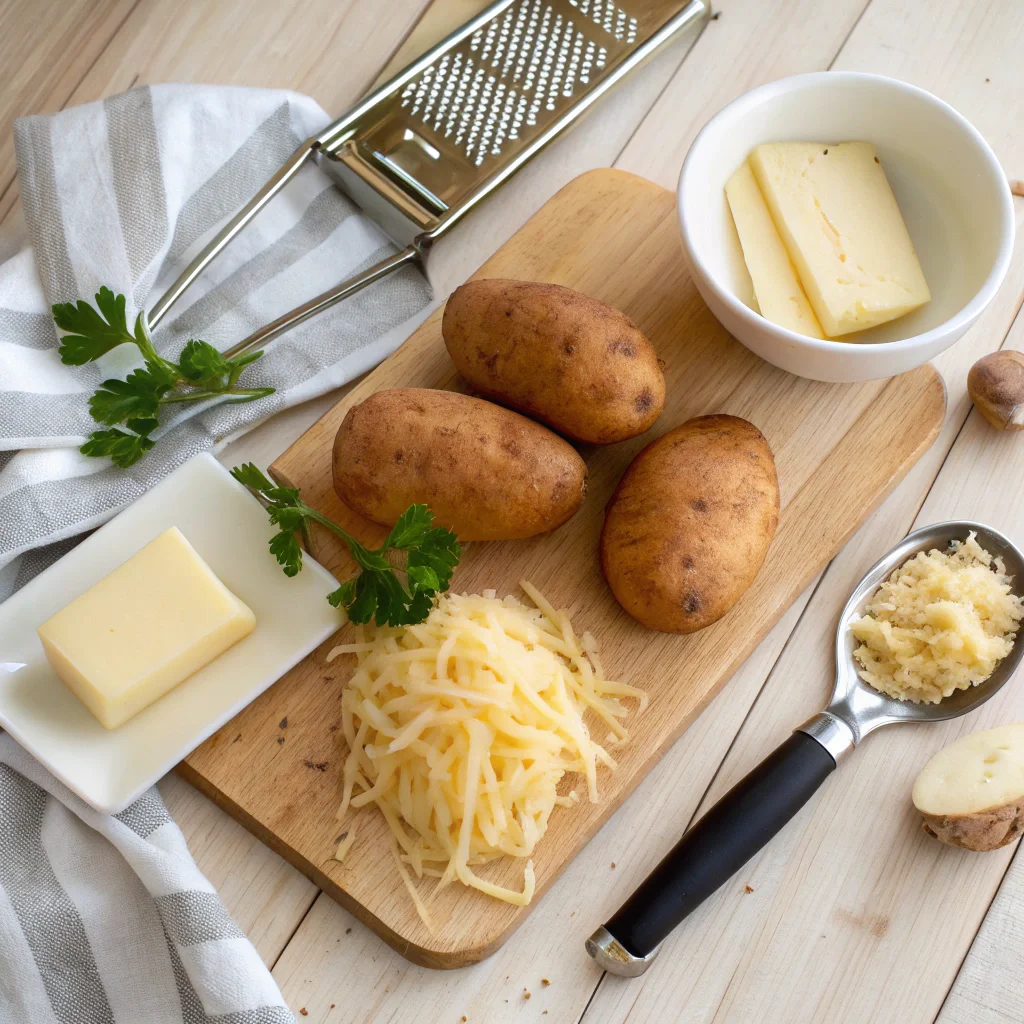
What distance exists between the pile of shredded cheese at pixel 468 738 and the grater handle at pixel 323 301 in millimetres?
526

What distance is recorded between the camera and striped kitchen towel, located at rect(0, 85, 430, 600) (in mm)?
1522

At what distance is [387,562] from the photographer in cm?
137

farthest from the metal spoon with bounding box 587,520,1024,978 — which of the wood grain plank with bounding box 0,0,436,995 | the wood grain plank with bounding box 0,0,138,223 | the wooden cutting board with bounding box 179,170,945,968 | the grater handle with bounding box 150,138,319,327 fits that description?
the wood grain plank with bounding box 0,0,138,223

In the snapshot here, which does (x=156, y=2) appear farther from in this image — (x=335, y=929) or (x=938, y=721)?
(x=938, y=721)

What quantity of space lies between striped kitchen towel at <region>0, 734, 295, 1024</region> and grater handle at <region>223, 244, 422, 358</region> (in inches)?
26.1

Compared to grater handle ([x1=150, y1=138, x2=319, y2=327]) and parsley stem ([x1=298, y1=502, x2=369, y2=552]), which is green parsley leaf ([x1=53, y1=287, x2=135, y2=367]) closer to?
grater handle ([x1=150, y1=138, x2=319, y2=327])

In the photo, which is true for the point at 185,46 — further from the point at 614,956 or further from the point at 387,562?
the point at 614,956

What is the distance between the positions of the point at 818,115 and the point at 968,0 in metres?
0.55

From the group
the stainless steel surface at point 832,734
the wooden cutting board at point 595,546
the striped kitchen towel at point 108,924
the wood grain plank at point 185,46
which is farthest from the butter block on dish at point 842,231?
the striped kitchen towel at point 108,924

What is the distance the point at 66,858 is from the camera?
4.60ft

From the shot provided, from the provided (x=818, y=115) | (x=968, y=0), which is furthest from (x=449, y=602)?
(x=968, y=0)

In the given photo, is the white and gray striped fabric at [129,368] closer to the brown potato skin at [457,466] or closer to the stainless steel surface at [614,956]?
the brown potato skin at [457,466]

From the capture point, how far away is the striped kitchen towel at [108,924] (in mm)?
1310

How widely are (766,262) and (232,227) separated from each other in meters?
0.81
